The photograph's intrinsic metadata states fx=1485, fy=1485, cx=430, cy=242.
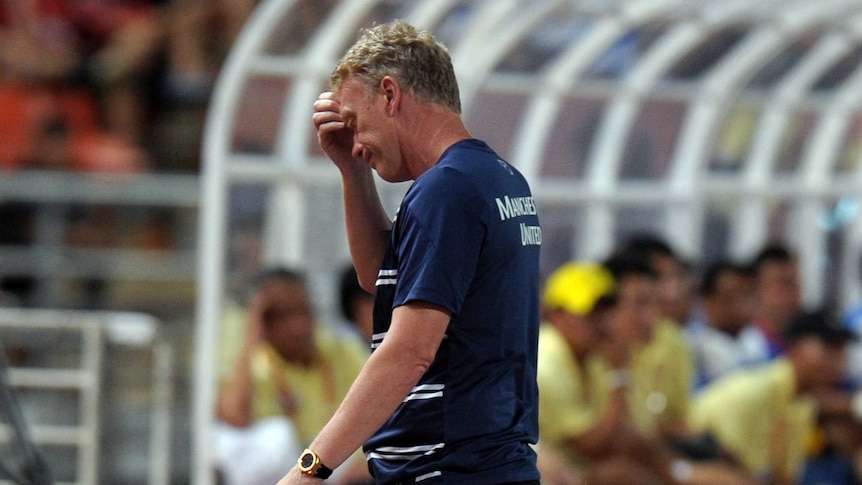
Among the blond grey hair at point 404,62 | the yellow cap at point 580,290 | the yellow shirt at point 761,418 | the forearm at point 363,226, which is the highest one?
the blond grey hair at point 404,62

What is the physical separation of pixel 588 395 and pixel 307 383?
1353 millimetres

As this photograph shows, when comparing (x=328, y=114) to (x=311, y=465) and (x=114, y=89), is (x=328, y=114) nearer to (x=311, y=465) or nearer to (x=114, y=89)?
(x=311, y=465)

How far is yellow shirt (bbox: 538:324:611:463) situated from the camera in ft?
22.0

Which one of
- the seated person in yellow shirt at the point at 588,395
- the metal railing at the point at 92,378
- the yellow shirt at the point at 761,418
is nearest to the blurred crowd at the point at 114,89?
the metal railing at the point at 92,378

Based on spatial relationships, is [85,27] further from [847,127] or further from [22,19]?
[847,127]

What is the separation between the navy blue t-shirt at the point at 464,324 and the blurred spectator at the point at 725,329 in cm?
550

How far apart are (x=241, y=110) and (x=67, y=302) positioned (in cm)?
321

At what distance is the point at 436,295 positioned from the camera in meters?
2.91

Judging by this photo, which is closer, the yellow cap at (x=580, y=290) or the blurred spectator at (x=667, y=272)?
the yellow cap at (x=580, y=290)

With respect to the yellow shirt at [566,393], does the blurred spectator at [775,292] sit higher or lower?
higher

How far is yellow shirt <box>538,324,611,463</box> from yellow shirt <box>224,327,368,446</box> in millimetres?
851

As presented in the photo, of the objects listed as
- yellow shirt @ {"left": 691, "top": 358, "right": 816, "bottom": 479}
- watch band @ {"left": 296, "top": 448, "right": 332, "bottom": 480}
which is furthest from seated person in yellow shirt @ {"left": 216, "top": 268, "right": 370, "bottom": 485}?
watch band @ {"left": 296, "top": 448, "right": 332, "bottom": 480}

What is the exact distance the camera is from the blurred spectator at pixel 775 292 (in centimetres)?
865

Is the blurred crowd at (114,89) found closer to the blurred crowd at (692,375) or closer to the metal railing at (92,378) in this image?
the metal railing at (92,378)
